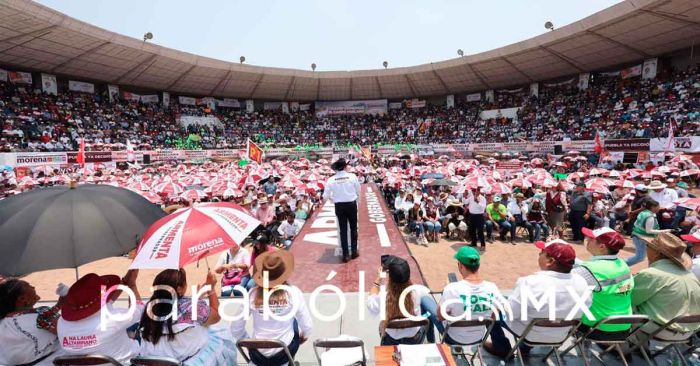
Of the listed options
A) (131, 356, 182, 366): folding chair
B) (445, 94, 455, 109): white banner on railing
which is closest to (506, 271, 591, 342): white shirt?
(131, 356, 182, 366): folding chair

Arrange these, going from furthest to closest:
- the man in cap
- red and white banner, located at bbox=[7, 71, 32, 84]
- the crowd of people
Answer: red and white banner, located at bbox=[7, 71, 32, 84], the crowd of people, the man in cap

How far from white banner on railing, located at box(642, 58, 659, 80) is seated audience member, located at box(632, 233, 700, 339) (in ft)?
118

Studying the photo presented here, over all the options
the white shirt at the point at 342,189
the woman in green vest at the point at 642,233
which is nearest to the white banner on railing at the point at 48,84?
the white shirt at the point at 342,189

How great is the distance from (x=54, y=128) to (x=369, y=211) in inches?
1190

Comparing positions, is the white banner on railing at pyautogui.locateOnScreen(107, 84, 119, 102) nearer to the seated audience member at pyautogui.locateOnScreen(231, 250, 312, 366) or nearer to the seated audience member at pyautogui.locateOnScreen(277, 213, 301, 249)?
the seated audience member at pyautogui.locateOnScreen(277, 213, 301, 249)

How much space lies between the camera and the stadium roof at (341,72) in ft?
72.9

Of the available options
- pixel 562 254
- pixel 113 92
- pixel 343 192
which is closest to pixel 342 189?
pixel 343 192

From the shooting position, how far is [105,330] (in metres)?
2.39

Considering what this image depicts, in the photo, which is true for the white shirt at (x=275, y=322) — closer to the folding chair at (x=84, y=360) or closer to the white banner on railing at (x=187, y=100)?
the folding chair at (x=84, y=360)

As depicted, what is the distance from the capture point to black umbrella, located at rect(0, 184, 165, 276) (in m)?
2.41

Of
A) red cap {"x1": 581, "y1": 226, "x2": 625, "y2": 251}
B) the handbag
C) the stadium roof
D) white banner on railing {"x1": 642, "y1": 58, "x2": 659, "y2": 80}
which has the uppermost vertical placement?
the stadium roof

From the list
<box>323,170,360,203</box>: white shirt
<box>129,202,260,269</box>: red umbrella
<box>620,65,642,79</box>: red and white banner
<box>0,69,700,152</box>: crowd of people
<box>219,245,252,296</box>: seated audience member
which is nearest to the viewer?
<box>129,202,260,269</box>: red umbrella

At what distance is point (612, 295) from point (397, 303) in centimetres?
190

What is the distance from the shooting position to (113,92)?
117ft
